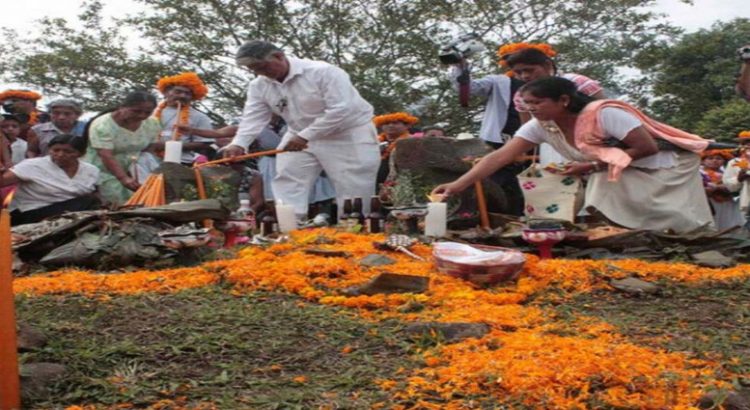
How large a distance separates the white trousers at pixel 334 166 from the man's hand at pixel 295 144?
0.17 metres

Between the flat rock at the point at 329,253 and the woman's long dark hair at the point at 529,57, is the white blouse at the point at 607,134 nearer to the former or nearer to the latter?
the woman's long dark hair at the point at 529,57

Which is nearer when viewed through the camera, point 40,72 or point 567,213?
point 567,213

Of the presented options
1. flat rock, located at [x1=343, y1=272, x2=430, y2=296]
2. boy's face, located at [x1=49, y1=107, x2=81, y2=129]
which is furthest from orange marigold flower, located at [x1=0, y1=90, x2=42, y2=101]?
flat rock, located at [x1=343, y1=272, x2=430, y2=296]

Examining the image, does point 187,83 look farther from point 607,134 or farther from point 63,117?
point 607,134

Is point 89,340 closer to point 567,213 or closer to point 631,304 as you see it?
point 631,304

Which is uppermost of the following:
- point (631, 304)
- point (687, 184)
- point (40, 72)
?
point (40, 72)

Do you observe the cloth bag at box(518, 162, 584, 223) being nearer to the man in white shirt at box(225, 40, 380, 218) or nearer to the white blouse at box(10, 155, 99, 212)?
the man in white shirt at box(225, 40, 380, 218)

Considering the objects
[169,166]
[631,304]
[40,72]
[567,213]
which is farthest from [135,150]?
[40,72]

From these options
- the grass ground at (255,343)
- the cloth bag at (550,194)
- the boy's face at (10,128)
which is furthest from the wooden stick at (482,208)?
the boy's face at (10,128)

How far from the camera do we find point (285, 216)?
630 cm

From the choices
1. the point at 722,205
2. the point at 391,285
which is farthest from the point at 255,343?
the point at 722,205

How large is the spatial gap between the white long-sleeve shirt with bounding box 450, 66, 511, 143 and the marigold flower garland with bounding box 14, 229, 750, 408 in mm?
1724

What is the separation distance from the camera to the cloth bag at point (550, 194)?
18.4 ft

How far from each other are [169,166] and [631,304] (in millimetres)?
4108
